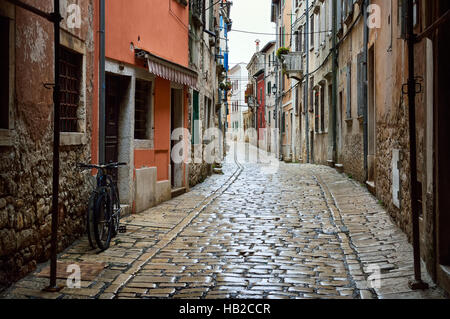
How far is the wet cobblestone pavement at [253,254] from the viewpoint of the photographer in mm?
4879

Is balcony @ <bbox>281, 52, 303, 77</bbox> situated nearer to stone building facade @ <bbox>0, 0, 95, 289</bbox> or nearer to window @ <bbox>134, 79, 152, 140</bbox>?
window @ <bbox>134, 79, 152, 140</bbox>

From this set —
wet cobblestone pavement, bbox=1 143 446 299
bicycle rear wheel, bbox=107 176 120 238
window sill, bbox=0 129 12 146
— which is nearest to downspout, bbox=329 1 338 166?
wet cobblestone pavement, bbox=1 143 446 299

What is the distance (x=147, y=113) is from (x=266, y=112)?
36.4 meters

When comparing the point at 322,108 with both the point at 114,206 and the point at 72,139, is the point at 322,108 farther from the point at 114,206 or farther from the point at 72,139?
the point at 72,139

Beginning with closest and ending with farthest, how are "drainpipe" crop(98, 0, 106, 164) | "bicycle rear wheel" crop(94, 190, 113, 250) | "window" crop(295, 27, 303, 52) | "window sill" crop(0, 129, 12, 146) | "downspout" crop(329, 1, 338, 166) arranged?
1. "window sill" crop(0, 129, 12, 146)
2. "bicycle rear wheel" crop(94, 190, 113, 250)
3. "drainpipe" crop(98, 0, 106, 164)
4. "downspout" crop(329, 1, 338, 166)
5. "window" crop(295, 27, 303, 52)

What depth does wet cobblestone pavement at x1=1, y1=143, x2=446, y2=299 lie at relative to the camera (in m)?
4.88

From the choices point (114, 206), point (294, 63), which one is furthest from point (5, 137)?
point (294, 63)

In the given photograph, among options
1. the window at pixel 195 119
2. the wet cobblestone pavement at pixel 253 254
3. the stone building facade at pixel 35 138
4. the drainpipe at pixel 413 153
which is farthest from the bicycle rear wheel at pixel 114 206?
the window at pixel 195 119

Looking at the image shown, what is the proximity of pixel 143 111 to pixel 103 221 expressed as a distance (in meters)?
4.16

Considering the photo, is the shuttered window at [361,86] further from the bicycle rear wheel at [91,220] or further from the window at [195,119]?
the bicycle rear wheel at [91,220]

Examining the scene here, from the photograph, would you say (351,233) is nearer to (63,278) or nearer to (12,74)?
(63,278)

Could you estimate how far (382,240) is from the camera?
673 centimetres

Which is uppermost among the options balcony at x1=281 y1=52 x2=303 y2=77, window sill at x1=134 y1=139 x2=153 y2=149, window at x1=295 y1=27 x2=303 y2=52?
window at x1=295 y1=27 x2=303 y2=52
